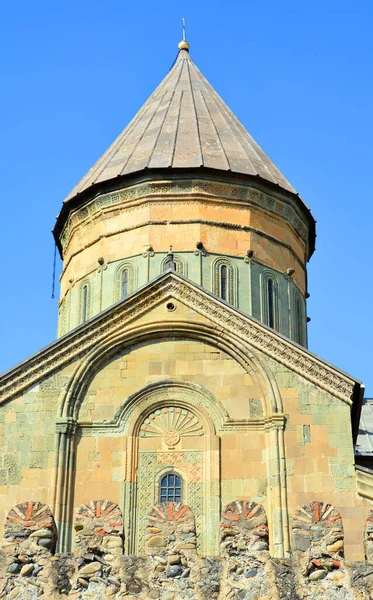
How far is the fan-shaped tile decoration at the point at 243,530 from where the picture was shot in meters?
15.7

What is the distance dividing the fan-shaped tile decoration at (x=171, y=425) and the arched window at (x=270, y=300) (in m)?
8.07

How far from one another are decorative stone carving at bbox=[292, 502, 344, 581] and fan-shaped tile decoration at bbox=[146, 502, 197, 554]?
137 cm

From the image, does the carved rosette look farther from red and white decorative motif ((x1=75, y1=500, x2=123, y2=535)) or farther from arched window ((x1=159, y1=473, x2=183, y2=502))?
arched window ((x1=159, y1=473, x2=183, y2=502))

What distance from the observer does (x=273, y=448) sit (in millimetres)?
22000

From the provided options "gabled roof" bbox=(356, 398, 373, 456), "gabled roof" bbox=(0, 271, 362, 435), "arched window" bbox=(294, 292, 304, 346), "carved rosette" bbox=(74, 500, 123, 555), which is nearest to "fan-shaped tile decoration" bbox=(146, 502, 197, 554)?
"carved rosette" bbox=(74, 500, 123, 555)

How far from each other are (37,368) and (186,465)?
3.39 metres

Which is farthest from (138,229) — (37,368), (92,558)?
(92,558)

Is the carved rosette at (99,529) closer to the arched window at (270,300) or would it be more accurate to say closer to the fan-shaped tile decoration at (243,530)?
the fan-shaped tile decoration at (243,530)

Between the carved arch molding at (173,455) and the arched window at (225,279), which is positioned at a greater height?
the arched window at (225,279)

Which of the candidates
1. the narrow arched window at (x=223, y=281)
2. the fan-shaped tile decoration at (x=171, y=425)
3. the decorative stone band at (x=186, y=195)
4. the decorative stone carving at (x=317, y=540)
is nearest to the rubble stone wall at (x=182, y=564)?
the decorative stone carving at (x=317, y=540)

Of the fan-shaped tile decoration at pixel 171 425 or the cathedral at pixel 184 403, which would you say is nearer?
the cathedral at pixel 184 403

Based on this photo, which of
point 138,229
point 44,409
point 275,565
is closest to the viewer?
point 275,565

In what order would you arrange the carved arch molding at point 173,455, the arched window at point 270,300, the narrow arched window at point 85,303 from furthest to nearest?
the narrow arched window at point 85,303
the arched window at point 270,300
the carved arch molding at point 173,455

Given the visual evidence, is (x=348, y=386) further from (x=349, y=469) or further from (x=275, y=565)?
(x=275, y=565)
